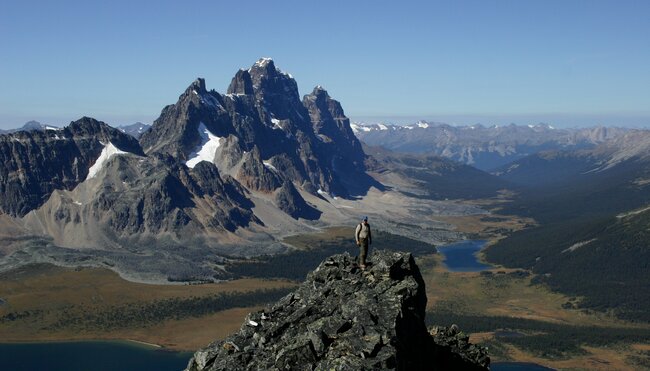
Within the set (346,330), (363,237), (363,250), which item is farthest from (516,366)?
(346,330)

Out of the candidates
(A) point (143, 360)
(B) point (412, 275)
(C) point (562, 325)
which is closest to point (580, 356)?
(C) point (562, 325)

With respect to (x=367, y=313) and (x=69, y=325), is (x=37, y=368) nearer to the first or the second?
(x=69, y=325)

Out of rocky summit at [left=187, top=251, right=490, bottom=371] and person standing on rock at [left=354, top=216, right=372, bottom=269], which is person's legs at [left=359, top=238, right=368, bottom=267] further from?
rocky summit at [left=187, top=251, right=490, bottom=371]

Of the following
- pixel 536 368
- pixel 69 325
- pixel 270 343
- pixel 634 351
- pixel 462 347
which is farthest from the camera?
pixel 69 325

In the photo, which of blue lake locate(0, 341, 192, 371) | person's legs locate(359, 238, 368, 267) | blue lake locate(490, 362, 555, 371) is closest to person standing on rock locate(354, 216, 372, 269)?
person's legs locate(359, 238, 368, 267)

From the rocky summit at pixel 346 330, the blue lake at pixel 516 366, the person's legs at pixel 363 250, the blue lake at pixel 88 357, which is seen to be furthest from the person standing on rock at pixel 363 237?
the blue lake at pixel 88 357

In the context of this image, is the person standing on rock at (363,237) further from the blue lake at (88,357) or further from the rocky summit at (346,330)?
the blue lake at (88,357)

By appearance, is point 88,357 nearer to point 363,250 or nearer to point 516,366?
point 516,366
